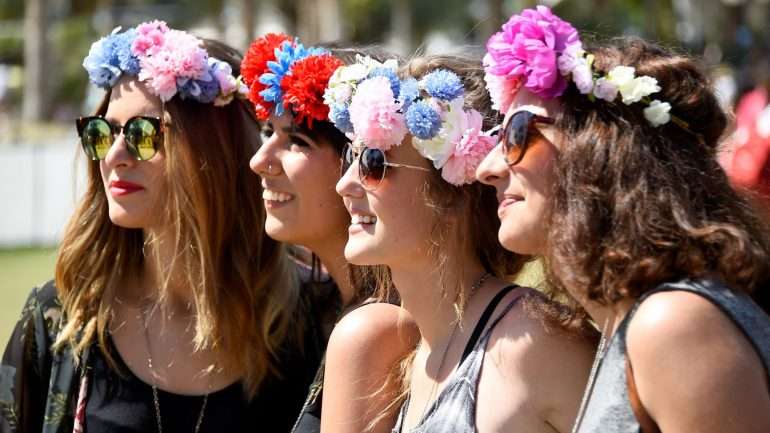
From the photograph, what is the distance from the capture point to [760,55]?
69.7 ft

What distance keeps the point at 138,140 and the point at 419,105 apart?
128 cm

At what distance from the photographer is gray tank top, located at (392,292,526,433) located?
9.74ft

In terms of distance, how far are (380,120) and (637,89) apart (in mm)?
832

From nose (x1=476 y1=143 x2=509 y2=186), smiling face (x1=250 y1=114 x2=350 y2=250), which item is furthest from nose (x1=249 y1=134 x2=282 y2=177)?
nose (x1=476 y1=143 x2=509 y2=186)

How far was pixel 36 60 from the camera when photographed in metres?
36.2

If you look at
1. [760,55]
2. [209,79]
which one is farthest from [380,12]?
[209,79]

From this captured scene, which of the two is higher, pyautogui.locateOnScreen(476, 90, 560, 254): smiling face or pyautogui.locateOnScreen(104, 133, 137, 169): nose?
pyautogui.locateOnScreen(476, 90, 560, 254): smiling face

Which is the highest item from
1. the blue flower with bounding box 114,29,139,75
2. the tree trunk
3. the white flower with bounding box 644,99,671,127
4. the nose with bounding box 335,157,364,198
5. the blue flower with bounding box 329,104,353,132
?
the white flower with bounding box 644,99,671,127

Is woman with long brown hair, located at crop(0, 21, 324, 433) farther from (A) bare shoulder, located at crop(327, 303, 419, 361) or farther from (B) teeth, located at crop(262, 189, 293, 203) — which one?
(A) bare shoulder, located at crop(327, 303, 419, 361)

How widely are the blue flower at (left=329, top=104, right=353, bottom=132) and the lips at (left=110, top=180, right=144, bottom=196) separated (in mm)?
932

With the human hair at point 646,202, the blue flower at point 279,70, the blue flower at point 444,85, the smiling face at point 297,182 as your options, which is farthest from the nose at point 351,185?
the human hair at point 646,202

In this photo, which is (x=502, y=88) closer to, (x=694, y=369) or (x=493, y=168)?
(x=493, y=168)

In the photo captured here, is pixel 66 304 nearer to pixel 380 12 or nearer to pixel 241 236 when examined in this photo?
→ pixel 241 236

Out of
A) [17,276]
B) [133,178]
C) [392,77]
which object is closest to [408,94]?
[392,77]
